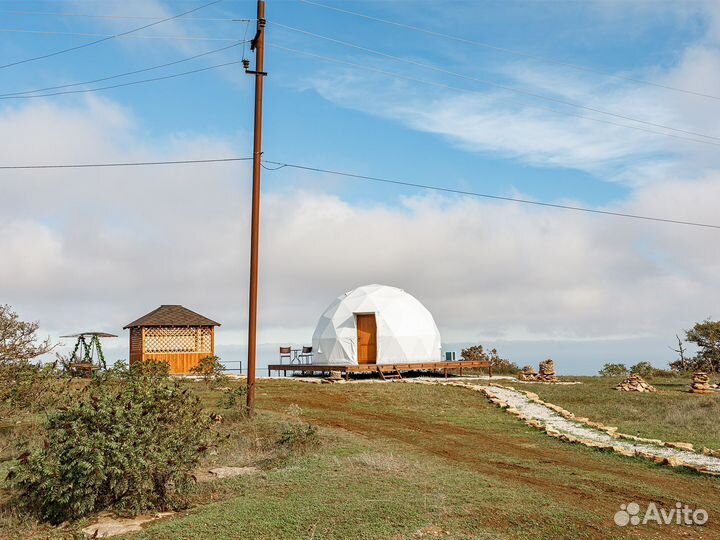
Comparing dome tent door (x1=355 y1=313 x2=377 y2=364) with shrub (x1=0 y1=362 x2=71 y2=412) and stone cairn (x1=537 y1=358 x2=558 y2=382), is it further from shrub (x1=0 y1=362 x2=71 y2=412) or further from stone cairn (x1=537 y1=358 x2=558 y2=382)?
shrub (x1=0 y1=362 x2=71 y2=412)

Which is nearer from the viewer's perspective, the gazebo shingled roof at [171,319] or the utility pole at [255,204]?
the utility pole at [255,204]

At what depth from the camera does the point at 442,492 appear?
8688 mm

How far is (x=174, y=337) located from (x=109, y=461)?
87.4 feet

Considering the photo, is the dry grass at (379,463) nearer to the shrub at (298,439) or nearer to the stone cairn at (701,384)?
the shrub at (298,439)

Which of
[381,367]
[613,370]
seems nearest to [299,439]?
[381,367]

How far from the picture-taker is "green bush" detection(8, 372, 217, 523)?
339 inches

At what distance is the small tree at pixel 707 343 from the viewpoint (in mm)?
34656

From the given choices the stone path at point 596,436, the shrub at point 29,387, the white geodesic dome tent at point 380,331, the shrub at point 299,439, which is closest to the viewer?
the stone path at point 596,436

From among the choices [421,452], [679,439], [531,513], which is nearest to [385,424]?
[421,452]

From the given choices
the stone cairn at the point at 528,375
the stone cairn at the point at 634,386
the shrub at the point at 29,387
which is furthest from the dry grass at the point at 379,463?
the stone cairn at the point at 528,375

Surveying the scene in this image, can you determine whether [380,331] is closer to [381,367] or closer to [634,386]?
[381,367]

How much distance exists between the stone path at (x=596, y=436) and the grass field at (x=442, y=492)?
0.38 m

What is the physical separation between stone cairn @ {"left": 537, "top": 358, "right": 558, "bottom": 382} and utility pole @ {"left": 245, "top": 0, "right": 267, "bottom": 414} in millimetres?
16242

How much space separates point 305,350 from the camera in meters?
34.0
